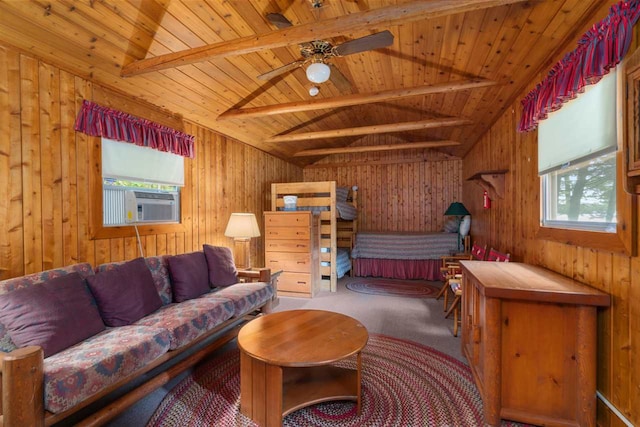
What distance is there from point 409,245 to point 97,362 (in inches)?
190

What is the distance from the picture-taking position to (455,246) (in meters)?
5.39

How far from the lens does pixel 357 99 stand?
3.31 metres

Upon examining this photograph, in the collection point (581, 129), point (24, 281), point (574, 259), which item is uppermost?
point (581, 129)

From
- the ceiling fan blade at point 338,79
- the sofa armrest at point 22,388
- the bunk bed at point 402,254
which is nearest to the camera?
the sofa armrest at point 22,388

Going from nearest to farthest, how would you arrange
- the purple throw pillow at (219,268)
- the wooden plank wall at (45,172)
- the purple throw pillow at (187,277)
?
the wooden plank wall at (45,172) → the purple throw pillow at (187,277) → the purple throw pillow at (219,268)

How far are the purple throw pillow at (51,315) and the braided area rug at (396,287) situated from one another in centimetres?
351

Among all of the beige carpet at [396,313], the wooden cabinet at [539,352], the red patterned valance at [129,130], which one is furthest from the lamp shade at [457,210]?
the red patterned valance at [129,130]

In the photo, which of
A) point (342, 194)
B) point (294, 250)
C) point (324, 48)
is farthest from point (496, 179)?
point (342, 194)

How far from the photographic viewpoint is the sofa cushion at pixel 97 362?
1.40 meters

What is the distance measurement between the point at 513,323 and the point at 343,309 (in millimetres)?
2265

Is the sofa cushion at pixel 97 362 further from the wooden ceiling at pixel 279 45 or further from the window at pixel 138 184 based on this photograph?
the wooden ceiling at pixel 279 45

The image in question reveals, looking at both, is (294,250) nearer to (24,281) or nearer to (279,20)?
(24,281)

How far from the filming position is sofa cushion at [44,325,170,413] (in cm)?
140

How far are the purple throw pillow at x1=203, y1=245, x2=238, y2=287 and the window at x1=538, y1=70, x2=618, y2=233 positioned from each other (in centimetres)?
299
